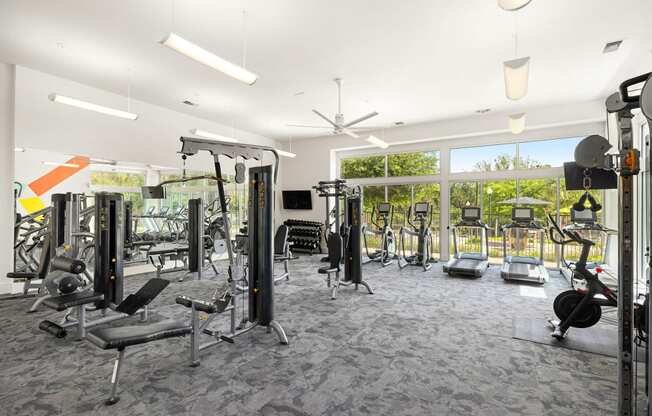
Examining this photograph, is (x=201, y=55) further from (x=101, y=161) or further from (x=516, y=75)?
(x=101, y=161)

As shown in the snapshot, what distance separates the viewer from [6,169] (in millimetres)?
5129

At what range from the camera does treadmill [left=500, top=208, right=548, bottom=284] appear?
603 centimetres

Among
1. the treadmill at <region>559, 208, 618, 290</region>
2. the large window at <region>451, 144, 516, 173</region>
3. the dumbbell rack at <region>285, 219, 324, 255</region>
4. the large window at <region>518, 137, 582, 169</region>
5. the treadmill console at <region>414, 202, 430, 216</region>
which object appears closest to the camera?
the treadmill at <region>559, 208, 618, 290</region>

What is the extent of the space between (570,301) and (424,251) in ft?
13.2

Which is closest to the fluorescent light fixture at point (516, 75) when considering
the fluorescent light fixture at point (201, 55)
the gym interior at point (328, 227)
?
the gym interior at point (328, 227)

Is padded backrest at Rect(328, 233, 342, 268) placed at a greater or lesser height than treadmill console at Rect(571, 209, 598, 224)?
lesser

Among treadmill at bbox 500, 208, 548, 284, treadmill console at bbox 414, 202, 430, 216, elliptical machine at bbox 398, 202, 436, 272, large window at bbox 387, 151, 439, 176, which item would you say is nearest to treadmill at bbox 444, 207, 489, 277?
treadmill at bbox 500, 208, 548, 284

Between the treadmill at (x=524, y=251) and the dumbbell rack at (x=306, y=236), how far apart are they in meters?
4.87

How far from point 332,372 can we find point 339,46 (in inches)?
158

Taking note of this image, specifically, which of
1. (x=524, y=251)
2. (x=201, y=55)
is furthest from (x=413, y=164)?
(x=201, y=55)

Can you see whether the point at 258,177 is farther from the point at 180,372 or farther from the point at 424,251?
the point at 424,251

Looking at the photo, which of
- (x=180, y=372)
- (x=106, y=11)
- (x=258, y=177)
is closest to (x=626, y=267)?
(x=258, y=177)

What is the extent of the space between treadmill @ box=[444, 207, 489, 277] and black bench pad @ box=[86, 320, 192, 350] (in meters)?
5.43

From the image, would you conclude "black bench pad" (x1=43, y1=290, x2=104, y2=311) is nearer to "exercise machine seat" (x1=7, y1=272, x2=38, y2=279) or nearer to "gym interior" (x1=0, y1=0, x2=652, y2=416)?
"gym interior" (x1=0, y1=0, x2=652, y2=416)
